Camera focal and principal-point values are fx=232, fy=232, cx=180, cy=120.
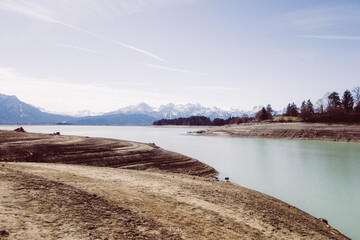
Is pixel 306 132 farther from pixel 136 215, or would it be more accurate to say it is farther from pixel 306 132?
pixel 136 215

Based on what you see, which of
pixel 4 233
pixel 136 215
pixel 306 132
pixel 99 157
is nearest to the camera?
pixel 4 233

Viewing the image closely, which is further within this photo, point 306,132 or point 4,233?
point 306,132

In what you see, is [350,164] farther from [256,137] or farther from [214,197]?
[256,137]

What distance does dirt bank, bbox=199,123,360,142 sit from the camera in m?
74.7

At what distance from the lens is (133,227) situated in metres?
7.87

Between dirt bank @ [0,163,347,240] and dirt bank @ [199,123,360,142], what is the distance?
75.9m

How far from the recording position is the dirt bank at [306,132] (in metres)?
74.7

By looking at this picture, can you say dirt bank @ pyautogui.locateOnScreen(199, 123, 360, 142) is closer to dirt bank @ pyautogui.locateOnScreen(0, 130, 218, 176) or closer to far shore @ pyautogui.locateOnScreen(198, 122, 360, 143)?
far shore @ pyautogui.locateOnScreen(198, 122, 360, 143)

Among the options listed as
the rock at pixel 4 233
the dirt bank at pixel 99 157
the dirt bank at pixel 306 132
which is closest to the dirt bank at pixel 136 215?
the rock at pixel 4 233

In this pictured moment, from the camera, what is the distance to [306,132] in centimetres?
8381

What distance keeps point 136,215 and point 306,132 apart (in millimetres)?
88567

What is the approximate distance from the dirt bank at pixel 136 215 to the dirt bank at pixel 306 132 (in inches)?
2987

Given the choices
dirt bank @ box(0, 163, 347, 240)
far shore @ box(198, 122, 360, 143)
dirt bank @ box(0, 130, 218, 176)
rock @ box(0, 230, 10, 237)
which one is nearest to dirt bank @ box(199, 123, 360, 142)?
far shore @ box(198, 122, 360, 143)

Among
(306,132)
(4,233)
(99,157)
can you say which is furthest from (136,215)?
(306,132)
